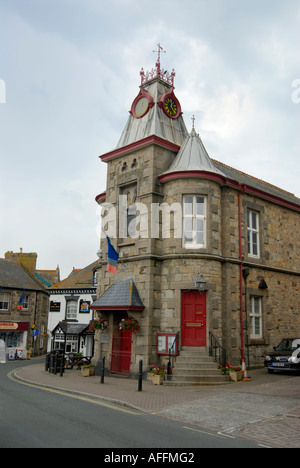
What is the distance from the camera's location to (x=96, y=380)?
1639cm

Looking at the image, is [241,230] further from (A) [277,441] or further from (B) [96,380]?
(A) [277,441]

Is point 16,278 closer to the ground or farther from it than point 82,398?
farther from it

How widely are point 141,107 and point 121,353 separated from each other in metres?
11.5

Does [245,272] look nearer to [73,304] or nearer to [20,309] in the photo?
[73,304]

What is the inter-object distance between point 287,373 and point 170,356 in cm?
522

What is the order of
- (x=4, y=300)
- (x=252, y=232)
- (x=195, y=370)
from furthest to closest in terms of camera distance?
(x=4, y=300) < (x=252, y=232) < (x=195, y=370)

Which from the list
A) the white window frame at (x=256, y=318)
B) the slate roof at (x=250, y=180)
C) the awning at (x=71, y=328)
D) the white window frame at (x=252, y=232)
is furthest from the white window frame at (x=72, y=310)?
the white window frame at (x=252, y=232)

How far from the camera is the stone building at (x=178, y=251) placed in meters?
16.7

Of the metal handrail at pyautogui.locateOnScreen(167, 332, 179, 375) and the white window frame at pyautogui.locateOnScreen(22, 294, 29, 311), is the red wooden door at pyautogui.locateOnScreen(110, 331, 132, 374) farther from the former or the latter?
the white window frame at pyautogui.locateOnScreen(22, 294, 29, 311)

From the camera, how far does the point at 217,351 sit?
16.6 meters

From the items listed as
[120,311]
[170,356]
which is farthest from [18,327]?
[170,356]

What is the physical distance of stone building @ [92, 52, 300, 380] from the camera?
16.7 m

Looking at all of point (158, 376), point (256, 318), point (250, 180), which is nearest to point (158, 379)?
point (158, 376)

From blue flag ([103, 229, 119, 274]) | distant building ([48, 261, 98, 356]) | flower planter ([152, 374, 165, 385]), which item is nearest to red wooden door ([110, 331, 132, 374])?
flower planter ([152, 374, 165, 385])
